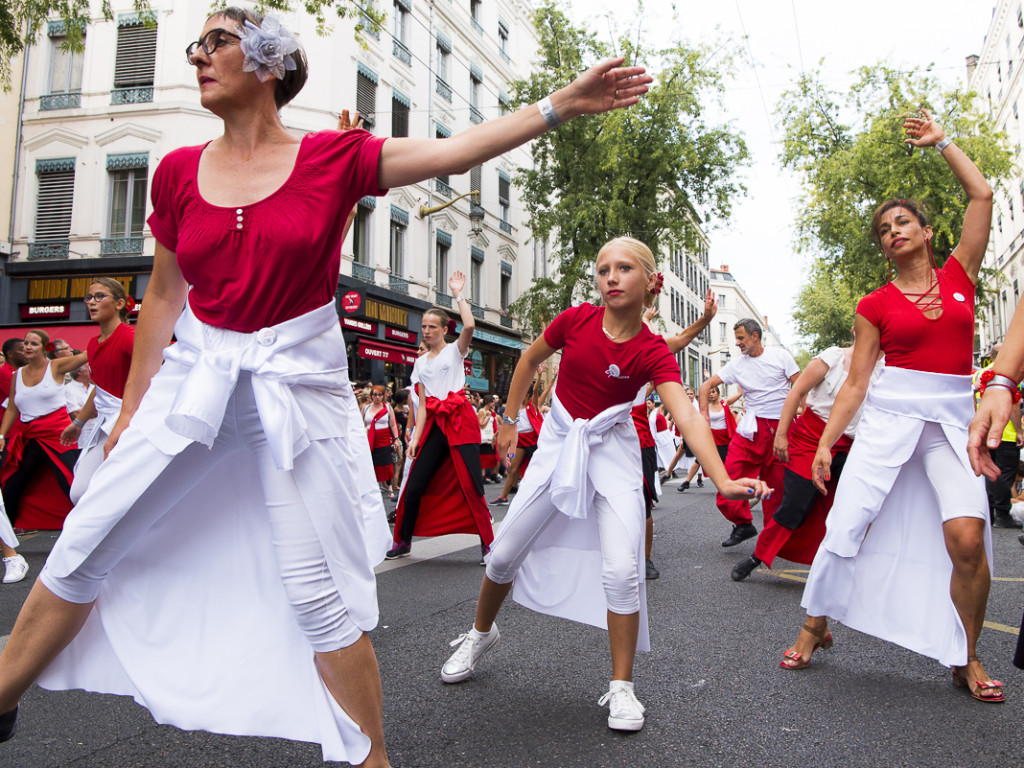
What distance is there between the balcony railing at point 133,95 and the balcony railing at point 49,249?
3892 millimetres

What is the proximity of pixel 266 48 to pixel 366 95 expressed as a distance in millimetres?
23096

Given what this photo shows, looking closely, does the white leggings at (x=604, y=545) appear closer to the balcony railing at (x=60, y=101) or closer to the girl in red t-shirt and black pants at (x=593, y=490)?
the girl in red t-shirt and black pants at (x=593, y=490)

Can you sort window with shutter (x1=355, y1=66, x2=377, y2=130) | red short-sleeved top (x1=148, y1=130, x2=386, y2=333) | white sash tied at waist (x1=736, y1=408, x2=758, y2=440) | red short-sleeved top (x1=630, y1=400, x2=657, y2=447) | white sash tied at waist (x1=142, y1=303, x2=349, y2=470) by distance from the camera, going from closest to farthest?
white sash tied at waist (x1=142, y1=303, x2=349, y2=470) < red short-sleeved top (x1=148, y1=130, x2=386, y2=333) < red short-sleeved top (x1=630, y1=400, x2=657, y2=447) < white sash tied at waist (x1=736, y1=408, x2=758, y2=440) < window with shutter (x1=355, y1=66, x2=377, y2=130)

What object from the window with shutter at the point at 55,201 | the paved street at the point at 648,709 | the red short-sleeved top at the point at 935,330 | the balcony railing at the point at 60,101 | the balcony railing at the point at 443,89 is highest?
the balcony railing at the point at 443,89

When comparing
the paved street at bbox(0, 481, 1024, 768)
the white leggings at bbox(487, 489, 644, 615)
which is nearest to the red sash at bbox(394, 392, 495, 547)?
the paved street at bbox(0, 481, 1024, 768)

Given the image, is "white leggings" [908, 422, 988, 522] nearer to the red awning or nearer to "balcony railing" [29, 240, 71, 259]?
the red awning

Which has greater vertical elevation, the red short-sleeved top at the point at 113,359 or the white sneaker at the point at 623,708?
the red short-sleeved top at the point at 113,359

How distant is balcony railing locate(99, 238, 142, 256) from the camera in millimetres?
20078

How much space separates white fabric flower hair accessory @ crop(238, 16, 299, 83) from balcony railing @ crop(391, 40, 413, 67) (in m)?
24.8

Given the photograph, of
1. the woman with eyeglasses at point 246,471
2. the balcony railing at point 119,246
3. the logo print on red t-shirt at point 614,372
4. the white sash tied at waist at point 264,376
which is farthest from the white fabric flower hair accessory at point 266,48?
the balcony railing at point 119,246

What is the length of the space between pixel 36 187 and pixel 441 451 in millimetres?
19122

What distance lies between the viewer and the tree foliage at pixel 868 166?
23.8 metres

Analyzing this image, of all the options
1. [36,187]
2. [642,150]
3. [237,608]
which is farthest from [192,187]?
[642,150]

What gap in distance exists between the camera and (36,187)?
20.6 m
